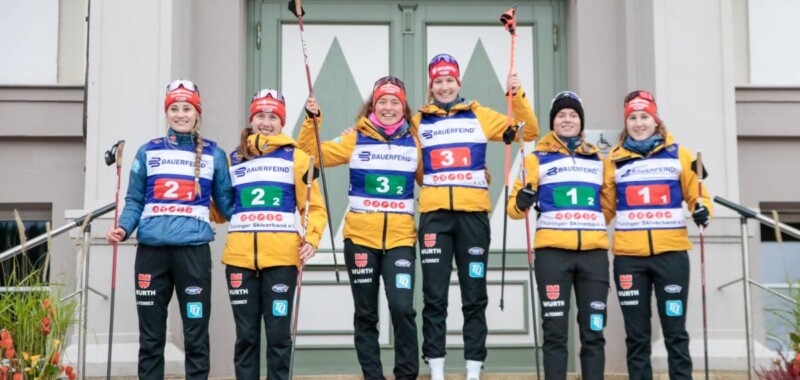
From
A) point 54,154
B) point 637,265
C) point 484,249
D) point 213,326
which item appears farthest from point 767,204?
point 54,154

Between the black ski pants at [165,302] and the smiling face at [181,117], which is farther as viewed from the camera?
the smiling face at [181,117]

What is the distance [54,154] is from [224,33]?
5.65 ft

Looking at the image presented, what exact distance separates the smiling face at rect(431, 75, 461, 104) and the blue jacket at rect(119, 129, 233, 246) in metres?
1.40

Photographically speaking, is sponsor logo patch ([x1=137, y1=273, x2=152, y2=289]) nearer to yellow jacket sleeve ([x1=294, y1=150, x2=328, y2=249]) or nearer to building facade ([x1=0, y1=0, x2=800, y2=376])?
yellow jacket sleeve ([x1=294, y1=150, x2=328, y2=249])

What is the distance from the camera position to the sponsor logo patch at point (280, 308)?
615 cm

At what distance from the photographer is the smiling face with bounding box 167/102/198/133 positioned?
638cm

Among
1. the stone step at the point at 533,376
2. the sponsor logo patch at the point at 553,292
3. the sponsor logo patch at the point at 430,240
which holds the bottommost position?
the stone step at the point at 533,376

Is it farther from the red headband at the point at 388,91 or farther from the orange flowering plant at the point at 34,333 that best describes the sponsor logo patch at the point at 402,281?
the orange flowering plant at the point at 34,333

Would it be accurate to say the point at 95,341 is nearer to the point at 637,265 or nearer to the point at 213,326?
the point at 213,326

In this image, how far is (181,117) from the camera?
20.9 ft

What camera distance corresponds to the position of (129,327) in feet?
25.0

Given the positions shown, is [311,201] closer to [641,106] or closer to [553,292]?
[553,292]

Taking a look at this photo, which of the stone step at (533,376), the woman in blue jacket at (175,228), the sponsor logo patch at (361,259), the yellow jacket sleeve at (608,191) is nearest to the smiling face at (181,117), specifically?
the woman in blue jacket at (175,228)

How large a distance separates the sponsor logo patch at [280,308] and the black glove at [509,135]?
1.67 metres
